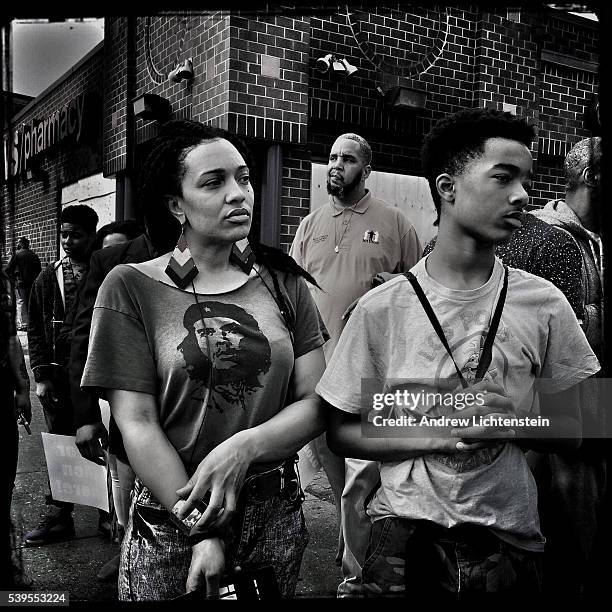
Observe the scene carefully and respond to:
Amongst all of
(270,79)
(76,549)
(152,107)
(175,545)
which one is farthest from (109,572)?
(270,79)

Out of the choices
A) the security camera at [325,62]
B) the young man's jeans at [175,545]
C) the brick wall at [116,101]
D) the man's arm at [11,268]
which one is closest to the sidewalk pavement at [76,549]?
the man's arm at [11,268]

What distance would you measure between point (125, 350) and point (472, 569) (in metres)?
0.95

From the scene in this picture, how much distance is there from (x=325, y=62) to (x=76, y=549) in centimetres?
243

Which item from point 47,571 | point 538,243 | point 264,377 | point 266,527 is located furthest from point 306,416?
point 47,571

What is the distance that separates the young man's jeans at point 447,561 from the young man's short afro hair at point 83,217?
1.72 metres

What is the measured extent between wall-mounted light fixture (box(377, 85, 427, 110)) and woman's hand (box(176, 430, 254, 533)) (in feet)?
4.65

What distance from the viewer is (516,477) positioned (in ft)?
5.28

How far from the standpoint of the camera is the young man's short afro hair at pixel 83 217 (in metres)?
2.67

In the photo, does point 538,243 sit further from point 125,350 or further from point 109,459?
point 109,459

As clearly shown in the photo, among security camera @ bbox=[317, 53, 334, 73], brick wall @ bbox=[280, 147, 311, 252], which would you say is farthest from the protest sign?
security camera @ bbox=[317, 53, 334, 73]

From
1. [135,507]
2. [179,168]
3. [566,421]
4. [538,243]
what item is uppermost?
[179,168]

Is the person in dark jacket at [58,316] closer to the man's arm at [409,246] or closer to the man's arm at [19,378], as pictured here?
the man's arm at [19,378]

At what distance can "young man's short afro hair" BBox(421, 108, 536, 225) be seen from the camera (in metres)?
1.69

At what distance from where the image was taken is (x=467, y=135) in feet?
5.62
